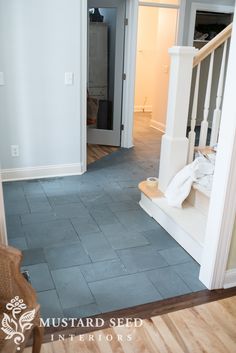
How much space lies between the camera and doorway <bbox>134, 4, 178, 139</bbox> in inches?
217

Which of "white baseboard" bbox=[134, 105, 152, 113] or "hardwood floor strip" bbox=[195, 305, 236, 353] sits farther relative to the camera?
"white baseboard" bbox=[134, 105, 152, 113]

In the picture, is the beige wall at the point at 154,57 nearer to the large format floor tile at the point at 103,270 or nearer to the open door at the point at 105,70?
the open door at the point at 105,70

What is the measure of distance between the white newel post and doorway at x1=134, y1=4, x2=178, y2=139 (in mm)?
2845

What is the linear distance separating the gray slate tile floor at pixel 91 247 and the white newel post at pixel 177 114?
1.60 ft

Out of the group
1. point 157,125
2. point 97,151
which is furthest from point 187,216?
point 157,125

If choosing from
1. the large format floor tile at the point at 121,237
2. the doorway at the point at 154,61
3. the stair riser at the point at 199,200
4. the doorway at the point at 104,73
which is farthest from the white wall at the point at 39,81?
the doorway at the point at 154,61

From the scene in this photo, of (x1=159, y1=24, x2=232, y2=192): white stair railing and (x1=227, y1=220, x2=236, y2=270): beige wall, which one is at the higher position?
(x1=159, y1=24, x2=232, y2=192): white stair railing

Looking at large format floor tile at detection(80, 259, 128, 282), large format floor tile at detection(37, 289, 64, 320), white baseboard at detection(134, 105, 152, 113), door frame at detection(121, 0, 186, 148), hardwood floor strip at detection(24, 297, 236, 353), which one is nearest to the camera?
hardwood floor strip at detection(24, 297, 236, 353)

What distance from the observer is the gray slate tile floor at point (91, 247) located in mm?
1970

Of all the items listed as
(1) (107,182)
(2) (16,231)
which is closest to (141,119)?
(1) (107,182)

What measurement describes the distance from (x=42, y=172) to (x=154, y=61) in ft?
15.7

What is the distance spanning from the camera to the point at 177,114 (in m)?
2.65

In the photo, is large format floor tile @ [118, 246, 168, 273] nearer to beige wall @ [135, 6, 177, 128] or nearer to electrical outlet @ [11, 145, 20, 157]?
electrical outlet @ [11, 145, 20, 157]

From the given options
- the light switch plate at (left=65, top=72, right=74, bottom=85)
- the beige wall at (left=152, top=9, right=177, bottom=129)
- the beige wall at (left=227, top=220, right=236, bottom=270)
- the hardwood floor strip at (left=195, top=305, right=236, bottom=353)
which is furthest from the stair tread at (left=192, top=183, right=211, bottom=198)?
the beige wall at (left=152, top=9, right=177, bottom=129)
